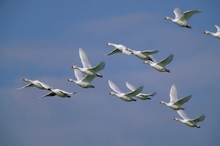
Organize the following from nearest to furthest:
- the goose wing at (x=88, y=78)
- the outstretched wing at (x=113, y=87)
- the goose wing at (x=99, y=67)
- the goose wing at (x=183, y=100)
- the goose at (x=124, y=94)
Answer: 1. the goose wing at (x=99, y=67)
2. the goose at (x=124, y=94)
3. the goose wing at (x=183, y=100)
4. the goose wing at (x=88, y=78)
5. the outstretched wing at (x=113, y=87)

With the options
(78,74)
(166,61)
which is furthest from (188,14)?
(78,74)

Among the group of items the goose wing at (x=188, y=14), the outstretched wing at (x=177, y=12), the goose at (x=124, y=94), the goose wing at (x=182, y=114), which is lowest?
the goose wing at (x=182, y=114)

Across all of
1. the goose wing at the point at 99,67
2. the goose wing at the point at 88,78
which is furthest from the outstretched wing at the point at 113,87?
the goose wing at the point at 99,67

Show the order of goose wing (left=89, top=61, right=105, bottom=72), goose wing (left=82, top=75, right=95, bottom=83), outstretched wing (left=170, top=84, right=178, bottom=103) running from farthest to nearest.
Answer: outstretched wing (left=170, top=84, right=178, bottom=103) < goose wing (left=82, top=75, right=95, bottom=83) < goose wing (left=89, top=61, right=105, bottom=72)

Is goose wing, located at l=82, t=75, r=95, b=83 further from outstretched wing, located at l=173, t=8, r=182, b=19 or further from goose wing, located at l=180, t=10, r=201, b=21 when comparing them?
outstretched wing, located at l=173, t=8, r=182, b=19

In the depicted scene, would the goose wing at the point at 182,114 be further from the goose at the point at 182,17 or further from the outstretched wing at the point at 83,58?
the outstretched wing at the point at 83,58

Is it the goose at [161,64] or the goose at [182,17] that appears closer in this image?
the goose at [161,64]

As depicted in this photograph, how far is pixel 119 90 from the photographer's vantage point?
340 feet

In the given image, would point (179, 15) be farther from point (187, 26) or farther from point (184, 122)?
point (184, 122)

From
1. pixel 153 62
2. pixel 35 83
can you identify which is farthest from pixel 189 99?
pixel 35 83

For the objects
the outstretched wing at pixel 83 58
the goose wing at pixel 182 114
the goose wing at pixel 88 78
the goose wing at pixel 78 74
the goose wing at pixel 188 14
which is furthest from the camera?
the goose wing at pixel 182 114

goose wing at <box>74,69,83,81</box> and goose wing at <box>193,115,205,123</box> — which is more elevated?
goose wing at <box>74,69,83,81</box>

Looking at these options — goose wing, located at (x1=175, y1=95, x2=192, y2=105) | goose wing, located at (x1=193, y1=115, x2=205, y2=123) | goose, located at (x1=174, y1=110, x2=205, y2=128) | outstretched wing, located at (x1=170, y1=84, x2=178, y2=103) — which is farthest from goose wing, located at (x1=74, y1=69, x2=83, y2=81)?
goose wing, located at (x1=193, y1=115, x2=205, y2=123)

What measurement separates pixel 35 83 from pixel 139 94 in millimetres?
10670
